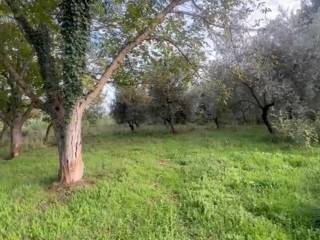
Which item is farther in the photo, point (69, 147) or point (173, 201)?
point (69, 147)

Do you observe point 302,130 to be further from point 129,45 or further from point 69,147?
point 69,147

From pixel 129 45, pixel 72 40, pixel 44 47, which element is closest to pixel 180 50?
pixel 129 45

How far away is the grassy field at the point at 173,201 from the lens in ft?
20.3

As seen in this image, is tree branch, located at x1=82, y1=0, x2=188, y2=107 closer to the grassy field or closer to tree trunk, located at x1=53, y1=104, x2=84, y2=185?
tree trunk, located at x1=53, y1=104, x2=84, y2=185

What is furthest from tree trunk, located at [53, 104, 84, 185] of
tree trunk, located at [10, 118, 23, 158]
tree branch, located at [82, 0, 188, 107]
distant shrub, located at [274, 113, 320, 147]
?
tree trunk, located at [10, 118, 23, 158]

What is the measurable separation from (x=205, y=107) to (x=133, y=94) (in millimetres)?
5092

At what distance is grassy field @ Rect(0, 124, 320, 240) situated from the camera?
619 centimetres

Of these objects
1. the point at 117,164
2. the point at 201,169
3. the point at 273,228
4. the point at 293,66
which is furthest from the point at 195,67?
the point at 293,66

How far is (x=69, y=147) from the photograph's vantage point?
29.1 ft

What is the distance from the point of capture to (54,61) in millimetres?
9539

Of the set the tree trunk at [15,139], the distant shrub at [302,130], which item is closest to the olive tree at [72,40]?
the distant shrub at [302,130]

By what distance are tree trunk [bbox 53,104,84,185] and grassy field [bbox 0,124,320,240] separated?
0.45 meters

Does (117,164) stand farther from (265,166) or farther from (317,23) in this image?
(317,23)

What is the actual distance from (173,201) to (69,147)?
313 centimetres
